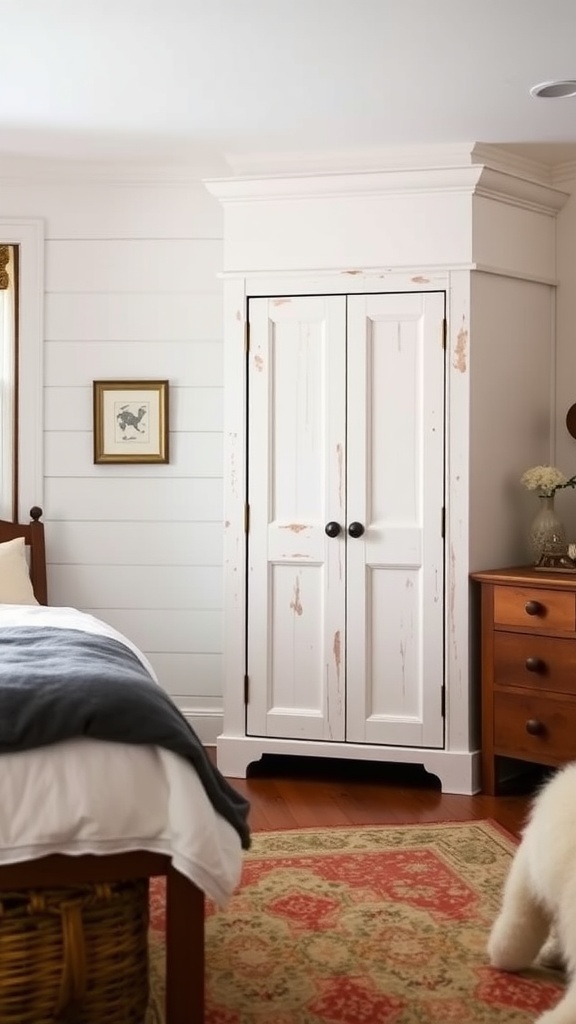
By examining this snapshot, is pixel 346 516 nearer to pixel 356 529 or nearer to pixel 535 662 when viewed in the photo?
pixel 356 529

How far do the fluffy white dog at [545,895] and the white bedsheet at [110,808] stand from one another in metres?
0.68

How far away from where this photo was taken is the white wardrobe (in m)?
4.30

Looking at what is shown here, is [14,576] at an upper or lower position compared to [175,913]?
upper

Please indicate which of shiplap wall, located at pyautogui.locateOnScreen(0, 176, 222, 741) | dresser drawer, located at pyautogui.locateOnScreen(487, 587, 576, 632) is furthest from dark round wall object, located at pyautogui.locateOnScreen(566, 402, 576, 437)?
shiplap wall, located at pyautogui.locateOnScreen(0, 176, 222, 741)

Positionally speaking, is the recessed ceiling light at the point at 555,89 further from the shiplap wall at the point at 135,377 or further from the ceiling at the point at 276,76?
the shiplap wall at the point at 135,377

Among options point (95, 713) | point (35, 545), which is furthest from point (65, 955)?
point (35, 545)

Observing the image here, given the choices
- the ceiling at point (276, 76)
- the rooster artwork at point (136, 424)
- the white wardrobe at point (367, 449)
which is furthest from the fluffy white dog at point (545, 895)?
the rooster artwork at point (136, 424)

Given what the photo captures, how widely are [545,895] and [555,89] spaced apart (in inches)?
99.4

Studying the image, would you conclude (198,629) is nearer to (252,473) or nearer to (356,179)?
(252,473)

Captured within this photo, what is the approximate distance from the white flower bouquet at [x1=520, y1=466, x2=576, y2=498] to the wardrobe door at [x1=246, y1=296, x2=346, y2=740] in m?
0.71

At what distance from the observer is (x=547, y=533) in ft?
14.4

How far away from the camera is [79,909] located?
2281 millimetres

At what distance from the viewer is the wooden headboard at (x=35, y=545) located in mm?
4723

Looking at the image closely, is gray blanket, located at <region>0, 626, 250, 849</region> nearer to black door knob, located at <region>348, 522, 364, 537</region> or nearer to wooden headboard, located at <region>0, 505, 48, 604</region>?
black door knob, located at <region>348, 522, 364, 537</region>
